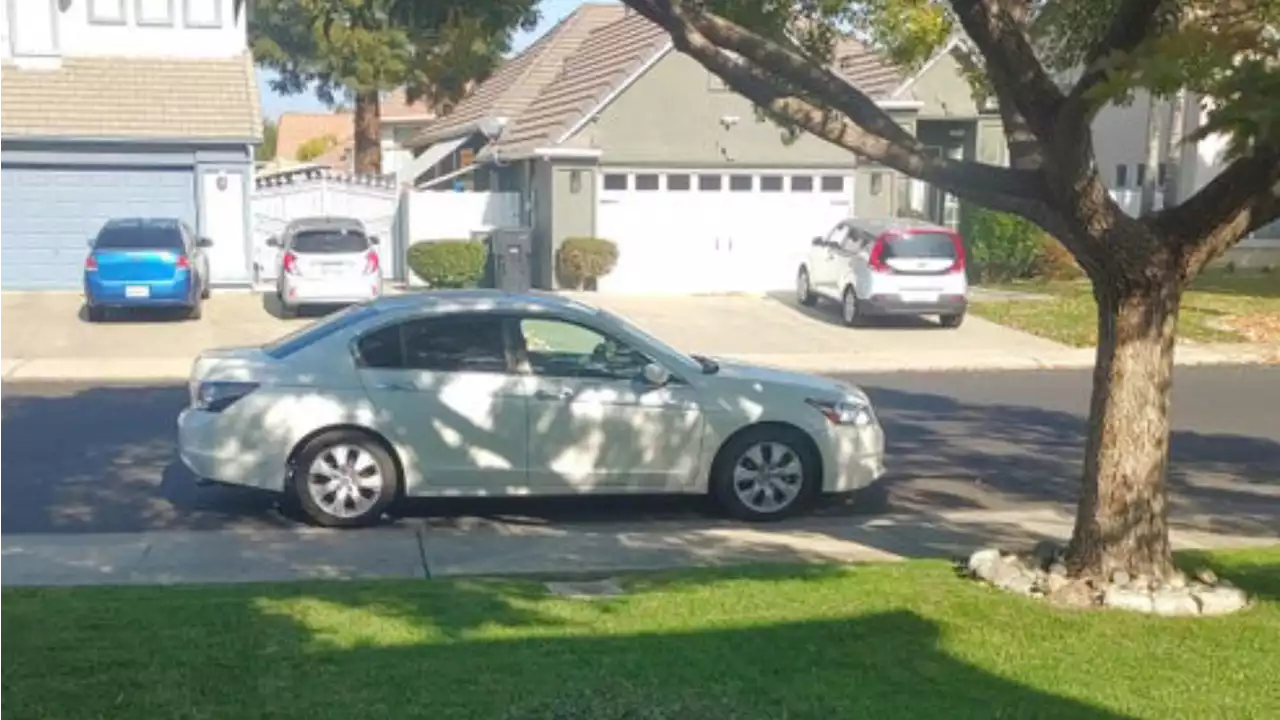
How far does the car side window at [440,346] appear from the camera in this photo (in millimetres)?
10531

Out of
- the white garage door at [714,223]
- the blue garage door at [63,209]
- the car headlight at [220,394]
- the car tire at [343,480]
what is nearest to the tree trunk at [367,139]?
the blue garage door at [63,209]

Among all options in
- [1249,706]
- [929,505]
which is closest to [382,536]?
[929,505]

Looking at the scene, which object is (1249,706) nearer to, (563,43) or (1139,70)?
(1139,70)

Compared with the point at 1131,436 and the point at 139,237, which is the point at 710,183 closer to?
the point at 139,237

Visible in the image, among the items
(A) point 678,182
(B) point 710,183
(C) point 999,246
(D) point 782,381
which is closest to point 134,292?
(A) point 678,182

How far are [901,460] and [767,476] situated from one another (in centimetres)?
299

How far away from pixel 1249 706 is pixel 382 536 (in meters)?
5.87

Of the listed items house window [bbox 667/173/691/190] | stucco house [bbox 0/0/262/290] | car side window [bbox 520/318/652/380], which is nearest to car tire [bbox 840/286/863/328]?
house window [bbox 667/173/691/190]

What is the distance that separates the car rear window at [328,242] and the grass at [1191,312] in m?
10.1

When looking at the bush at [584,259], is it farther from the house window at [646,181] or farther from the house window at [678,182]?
the house window at [678,182]

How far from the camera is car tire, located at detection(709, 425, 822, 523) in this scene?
10.7 m

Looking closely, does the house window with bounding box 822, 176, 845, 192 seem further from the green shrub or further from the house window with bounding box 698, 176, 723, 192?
the green shrub

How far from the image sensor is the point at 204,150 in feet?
94.2

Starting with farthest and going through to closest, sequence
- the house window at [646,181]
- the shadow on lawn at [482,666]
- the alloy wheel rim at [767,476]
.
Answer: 1. the house window at [646,181]
2. the alloy wheel rim at [767,476]
3. the shadow on lawn at [482,666]
